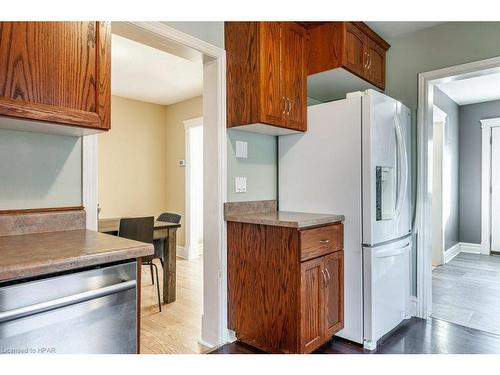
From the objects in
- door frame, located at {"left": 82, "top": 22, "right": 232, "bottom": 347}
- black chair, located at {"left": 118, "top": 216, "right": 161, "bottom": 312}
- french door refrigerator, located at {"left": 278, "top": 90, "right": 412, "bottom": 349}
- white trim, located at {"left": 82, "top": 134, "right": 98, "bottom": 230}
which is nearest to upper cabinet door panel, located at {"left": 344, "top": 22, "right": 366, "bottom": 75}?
french door refrigerator, located at {"left": 278, "top": 90, "right": 412, "bottom": 349}

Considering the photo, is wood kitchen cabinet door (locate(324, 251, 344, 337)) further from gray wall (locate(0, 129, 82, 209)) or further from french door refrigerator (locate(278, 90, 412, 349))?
gray wall (locate(0, 129, 82, 209))

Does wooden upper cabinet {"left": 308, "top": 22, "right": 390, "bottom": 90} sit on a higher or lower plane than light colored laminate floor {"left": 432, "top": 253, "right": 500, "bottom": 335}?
higher

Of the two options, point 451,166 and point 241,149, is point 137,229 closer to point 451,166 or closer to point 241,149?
point 241,149

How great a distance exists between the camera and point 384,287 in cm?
230

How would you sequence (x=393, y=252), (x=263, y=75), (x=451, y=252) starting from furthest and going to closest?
(x=451, y=252), (x=393, y=252), (x=263, y=75)

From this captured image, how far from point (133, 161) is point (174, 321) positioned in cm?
317

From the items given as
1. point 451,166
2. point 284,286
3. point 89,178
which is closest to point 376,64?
point 284,286

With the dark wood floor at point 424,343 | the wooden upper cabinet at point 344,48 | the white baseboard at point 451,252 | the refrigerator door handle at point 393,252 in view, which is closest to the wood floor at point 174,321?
the dark wood floor at point 424,343

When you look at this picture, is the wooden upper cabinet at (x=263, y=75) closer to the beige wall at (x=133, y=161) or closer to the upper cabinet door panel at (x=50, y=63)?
the upper cabinet door panel at (x=50, y=63)

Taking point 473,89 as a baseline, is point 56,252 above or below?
below

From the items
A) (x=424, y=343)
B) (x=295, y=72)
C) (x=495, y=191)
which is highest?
(x=295, y=72)

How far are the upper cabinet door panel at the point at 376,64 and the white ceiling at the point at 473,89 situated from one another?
1568 millimetres

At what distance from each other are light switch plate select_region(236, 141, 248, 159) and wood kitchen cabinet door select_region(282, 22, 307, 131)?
0.36 meters

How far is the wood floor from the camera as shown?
226 centimetres
